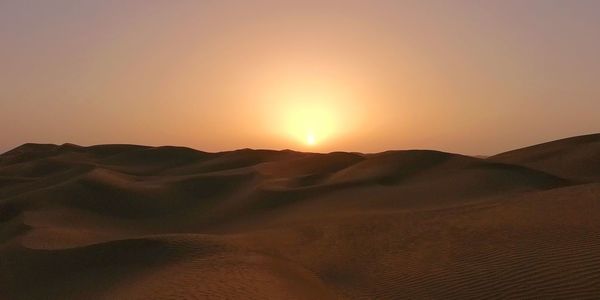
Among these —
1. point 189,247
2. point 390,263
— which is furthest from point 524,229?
point 189,247

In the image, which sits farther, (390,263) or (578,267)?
(390,263)

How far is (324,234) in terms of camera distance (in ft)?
35.6

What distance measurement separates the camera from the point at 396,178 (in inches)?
749

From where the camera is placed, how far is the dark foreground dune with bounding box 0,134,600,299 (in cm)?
721

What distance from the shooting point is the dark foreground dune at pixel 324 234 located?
23.7ft

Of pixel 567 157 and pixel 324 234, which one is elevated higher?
pixel 567 157

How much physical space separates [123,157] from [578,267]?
29.9 m

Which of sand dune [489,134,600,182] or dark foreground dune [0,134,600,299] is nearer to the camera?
dark foreground dune [0,134,600,299]

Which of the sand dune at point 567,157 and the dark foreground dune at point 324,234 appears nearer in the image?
the dark foreground dune at point 324,234

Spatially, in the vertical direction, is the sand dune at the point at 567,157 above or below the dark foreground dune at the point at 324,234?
above

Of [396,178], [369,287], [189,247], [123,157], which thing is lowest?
[369,287]

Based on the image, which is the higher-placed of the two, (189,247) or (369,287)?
(189,247)

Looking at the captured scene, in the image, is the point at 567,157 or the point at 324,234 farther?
the point at 567,157

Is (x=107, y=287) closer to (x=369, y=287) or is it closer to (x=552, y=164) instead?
(x=369, y=287)
